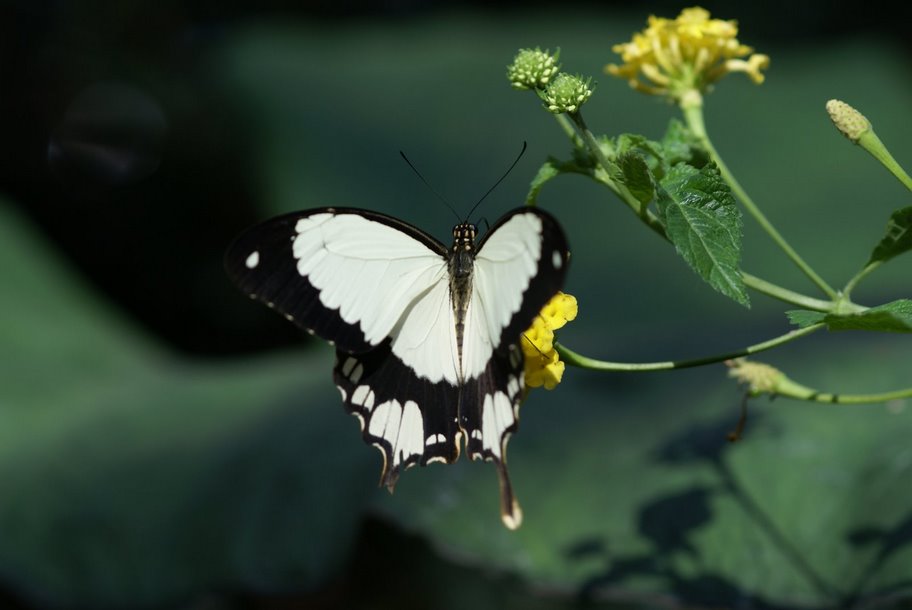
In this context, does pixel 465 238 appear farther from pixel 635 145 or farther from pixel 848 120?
pixel 848 120

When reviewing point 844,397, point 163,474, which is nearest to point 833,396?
point 844,397

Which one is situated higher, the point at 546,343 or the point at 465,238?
the point at 465,238

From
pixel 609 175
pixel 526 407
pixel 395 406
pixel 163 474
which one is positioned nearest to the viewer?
pixel 609 175

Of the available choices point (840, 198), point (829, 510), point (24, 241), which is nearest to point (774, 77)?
point (840, 198)

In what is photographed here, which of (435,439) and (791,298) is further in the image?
(435,439)

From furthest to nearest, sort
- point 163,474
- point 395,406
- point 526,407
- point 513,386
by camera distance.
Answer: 1. point 163,474
2. point 526,407
3. point 395,406
4. point 513,386

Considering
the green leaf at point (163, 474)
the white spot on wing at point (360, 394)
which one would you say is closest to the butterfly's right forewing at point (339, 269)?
the white spot on wing at point (360, 394)

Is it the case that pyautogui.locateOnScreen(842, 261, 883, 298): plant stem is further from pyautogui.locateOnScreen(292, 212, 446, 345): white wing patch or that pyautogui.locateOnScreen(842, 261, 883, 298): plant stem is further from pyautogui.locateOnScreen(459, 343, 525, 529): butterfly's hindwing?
pyautogui.locateOnScreen(292, 212, 446, 345): white wing patch

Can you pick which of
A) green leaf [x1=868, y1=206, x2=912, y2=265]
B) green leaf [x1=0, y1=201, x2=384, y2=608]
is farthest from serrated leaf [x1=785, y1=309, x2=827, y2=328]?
green leaf [x1=0, y1=201, x2=384, y2=608]
